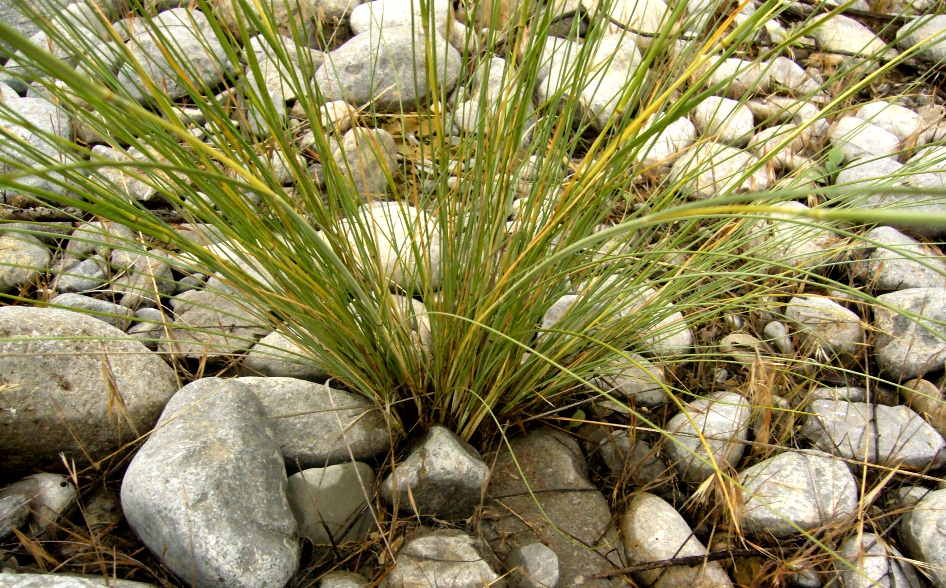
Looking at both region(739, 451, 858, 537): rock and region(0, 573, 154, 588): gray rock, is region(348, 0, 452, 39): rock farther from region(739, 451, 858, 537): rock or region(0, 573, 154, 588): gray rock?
region(0, 573, 154, 588): gray rock

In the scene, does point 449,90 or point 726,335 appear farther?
point 449,90

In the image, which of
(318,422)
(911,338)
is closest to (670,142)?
(911,338)

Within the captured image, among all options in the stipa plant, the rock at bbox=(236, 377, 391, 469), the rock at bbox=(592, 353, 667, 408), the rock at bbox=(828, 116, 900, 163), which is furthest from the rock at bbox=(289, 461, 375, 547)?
the rock at bbox=(828, 116, 900, 163)

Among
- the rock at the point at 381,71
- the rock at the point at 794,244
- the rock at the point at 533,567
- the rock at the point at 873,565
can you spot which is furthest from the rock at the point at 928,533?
the rock at the point at 381,71

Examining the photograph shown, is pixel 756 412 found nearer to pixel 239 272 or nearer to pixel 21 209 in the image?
pixel 239 272

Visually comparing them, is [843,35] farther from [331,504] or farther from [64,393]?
[64,393]

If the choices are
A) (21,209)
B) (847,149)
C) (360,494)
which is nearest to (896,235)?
(847,149)
